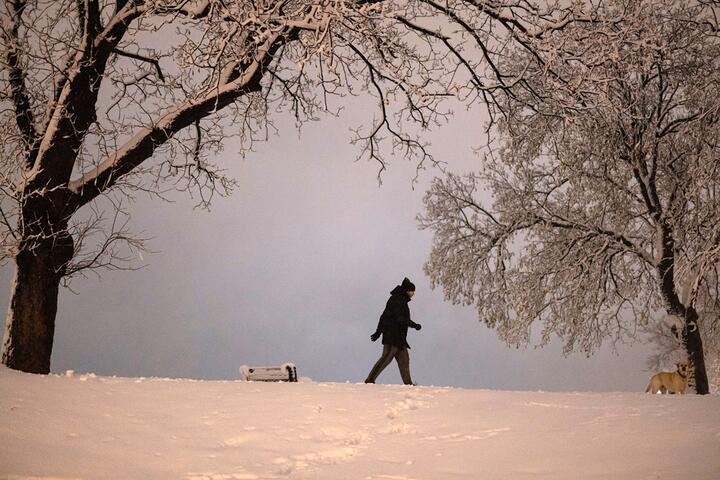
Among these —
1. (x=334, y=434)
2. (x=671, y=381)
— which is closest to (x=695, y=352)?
(x=671, y=381)

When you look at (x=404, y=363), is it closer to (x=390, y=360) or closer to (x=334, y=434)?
(x=390, y=360)

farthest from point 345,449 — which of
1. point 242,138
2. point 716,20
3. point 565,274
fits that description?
point 565,274

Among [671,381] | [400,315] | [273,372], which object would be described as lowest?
[671,381]

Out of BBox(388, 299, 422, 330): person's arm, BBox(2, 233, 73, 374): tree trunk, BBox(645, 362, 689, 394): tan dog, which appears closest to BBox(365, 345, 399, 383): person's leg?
BBox(388, 299, 422, 330): person's arm

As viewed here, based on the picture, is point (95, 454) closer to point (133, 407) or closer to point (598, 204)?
point (133, 407)

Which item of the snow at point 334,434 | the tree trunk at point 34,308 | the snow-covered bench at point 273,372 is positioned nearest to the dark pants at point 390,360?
the snow-covered bench at point 273,372

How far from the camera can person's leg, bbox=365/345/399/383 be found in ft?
36.6

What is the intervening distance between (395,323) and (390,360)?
2.16ft

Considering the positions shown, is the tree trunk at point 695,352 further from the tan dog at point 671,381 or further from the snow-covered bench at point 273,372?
the snow-covered bench at point 273,372

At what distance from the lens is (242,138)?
9812 millimetres

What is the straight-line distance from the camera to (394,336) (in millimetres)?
11180

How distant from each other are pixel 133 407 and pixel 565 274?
40.3ft

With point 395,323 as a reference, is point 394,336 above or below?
below

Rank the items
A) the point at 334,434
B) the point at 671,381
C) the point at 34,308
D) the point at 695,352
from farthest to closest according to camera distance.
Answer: the point at 695,352 < the point at 671,381 < the point at 34,308 < the point at 334,434
